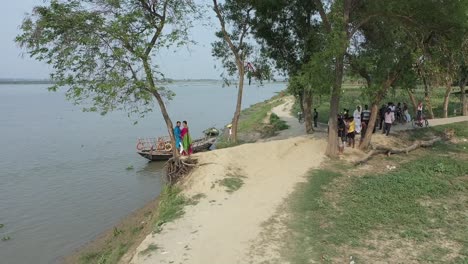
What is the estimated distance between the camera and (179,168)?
611 inches

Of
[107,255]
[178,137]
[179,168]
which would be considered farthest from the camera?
[178,137]

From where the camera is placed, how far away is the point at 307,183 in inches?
570

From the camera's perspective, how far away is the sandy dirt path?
9.47 metres

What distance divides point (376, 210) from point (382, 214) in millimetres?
322

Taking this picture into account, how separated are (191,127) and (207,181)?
1372 inches

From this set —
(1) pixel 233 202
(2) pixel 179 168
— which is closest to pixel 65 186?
(2) pixel 179 168

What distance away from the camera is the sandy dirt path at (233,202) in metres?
9.47

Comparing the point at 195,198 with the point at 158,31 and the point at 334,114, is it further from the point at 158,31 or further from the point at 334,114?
the point at 334,114

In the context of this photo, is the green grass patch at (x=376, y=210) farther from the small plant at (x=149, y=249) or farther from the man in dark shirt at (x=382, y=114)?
the man in dark shirt at (x=382, y=114)

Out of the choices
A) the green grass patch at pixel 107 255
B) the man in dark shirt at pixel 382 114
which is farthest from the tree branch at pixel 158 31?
the man in dark shirt at pixel 382 114

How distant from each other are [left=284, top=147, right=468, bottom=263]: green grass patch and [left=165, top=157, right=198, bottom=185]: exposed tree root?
410 centimetres

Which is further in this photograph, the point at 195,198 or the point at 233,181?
the point at 233,181

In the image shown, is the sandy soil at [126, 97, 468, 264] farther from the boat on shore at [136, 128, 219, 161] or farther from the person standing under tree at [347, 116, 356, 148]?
the boat on shore at [136, 128, 219, 161]

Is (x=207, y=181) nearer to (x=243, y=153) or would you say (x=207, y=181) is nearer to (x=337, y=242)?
(x=243, y=153)
